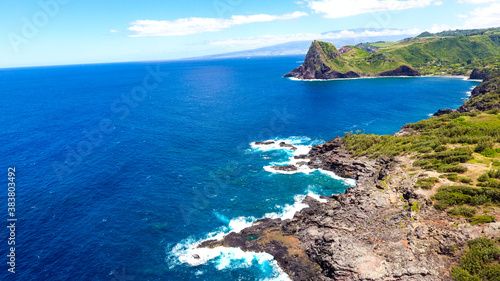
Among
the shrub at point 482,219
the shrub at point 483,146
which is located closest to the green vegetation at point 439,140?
the shrub at point 483,146

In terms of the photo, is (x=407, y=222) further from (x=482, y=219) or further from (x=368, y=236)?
(x=482, y=219)

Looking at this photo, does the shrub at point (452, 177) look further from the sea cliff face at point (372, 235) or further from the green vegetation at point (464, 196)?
the sea cliff face at point (372, 235)

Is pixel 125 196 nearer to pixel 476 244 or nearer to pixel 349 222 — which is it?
pixel 349 222

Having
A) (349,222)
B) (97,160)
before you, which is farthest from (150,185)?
(349,222)

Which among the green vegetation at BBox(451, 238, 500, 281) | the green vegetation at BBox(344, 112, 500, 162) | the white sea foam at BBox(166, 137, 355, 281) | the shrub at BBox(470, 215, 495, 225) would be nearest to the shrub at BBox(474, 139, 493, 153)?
the green vegetation at BBox(344, 112, 500, 162)

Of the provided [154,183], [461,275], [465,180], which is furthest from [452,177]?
[154,183]
